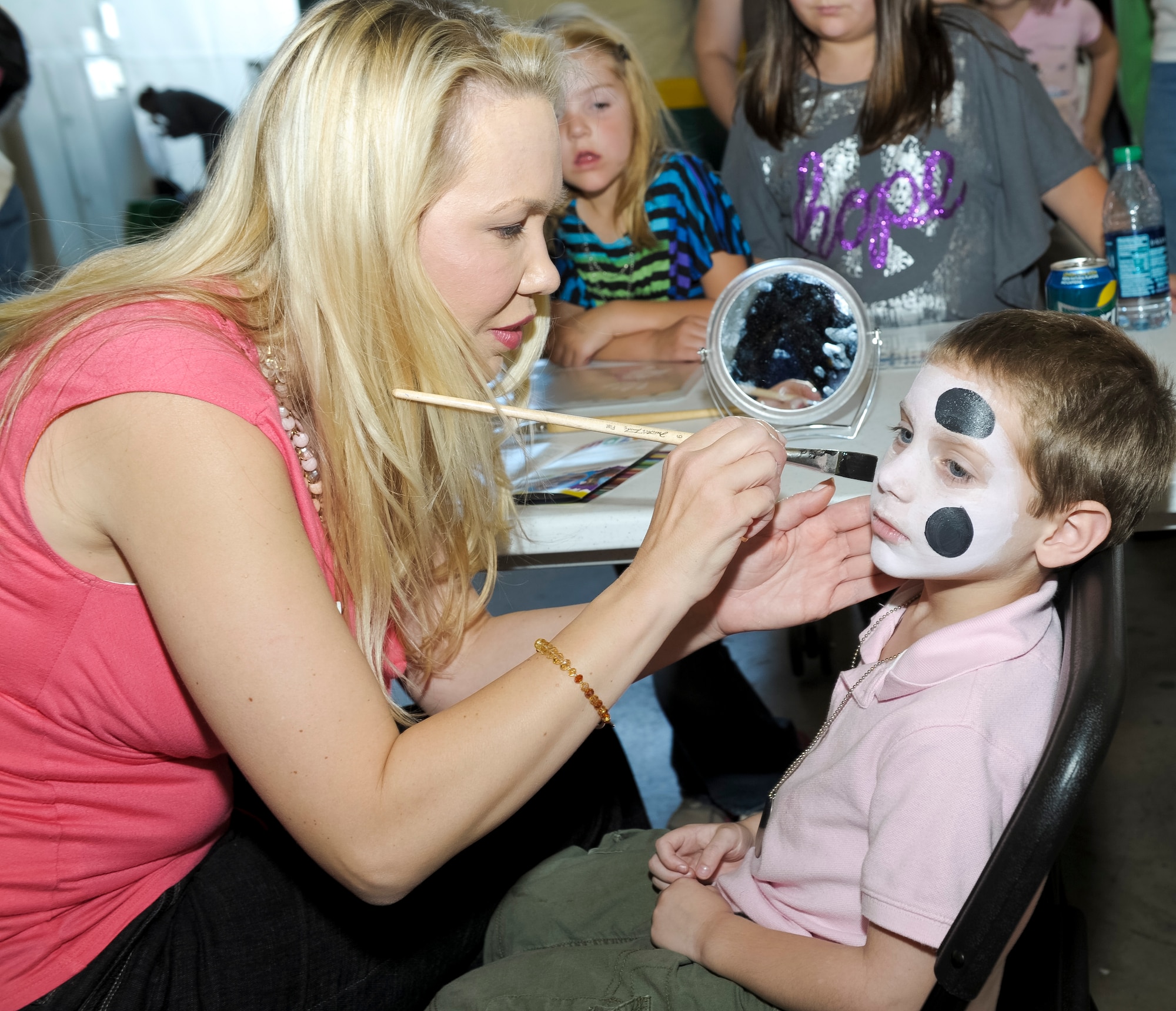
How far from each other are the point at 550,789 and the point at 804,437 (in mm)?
516

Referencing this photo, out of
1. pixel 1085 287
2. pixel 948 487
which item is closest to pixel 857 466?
pixel 948 487

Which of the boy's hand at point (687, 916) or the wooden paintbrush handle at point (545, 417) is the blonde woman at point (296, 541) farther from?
the boy's hand at point (687, 916)

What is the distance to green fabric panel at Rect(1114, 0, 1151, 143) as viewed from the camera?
312cm

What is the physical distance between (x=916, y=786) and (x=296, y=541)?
0.51 meters

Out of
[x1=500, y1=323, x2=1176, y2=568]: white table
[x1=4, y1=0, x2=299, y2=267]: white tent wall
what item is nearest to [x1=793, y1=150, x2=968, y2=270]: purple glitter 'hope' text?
[x1=500, y1=323, x2=1176, y2=568]: white table

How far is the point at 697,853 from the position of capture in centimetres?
106

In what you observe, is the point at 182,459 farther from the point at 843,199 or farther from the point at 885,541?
the point at 843,199

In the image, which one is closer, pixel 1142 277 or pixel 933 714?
pixel 933 714

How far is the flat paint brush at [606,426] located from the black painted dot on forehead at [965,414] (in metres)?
0.16

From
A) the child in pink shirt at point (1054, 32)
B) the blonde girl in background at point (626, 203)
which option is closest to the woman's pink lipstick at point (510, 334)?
the blonde girl in background at point (626, 203)

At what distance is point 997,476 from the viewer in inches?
35.1

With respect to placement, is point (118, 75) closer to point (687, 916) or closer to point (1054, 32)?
point (1054, 32)

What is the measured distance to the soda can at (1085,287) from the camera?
1499mm

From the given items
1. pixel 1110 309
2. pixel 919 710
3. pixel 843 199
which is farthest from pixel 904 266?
pixel 919 710
